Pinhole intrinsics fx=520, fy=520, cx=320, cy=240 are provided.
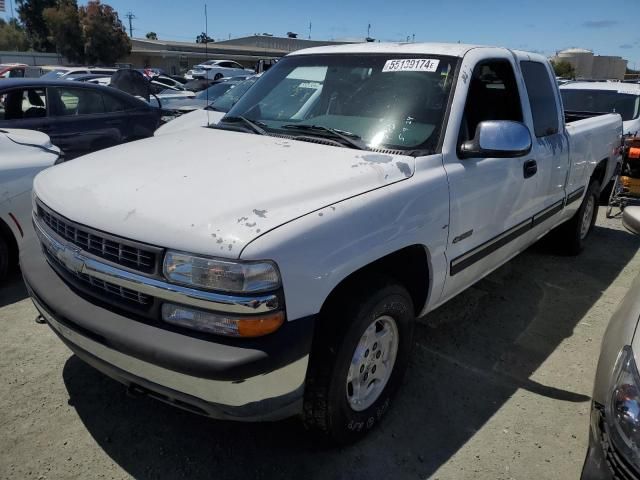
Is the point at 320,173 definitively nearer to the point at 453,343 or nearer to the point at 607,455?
the point at 607,455

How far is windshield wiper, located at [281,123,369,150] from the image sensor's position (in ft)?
9.17

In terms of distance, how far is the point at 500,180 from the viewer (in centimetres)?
321

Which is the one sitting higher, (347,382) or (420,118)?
(420,118)

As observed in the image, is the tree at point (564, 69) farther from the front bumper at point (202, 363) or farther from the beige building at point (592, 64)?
the front bumper at point (202, 363)

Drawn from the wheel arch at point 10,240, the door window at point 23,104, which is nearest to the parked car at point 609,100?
the door window at point 23,104

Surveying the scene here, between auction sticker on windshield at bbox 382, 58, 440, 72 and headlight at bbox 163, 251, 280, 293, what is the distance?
175 cm

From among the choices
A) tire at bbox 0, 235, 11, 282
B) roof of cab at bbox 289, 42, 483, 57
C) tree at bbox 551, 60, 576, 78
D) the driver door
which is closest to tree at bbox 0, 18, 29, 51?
tree at bbox 551, 60, 576, 78

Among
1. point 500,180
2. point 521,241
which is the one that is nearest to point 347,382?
point 500,180

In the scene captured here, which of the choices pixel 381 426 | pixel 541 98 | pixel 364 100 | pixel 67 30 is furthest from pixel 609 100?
pixel 67 30

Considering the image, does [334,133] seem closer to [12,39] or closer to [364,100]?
[364,100]

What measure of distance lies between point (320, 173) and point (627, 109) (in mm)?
8541

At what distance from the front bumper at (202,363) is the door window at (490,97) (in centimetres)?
165

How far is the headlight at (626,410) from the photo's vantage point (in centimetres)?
168

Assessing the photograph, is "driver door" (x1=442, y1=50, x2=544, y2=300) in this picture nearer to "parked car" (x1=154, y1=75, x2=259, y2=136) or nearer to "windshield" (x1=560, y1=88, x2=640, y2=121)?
"parked car" (x1=154, y1=75, x2=259, y2=136)
